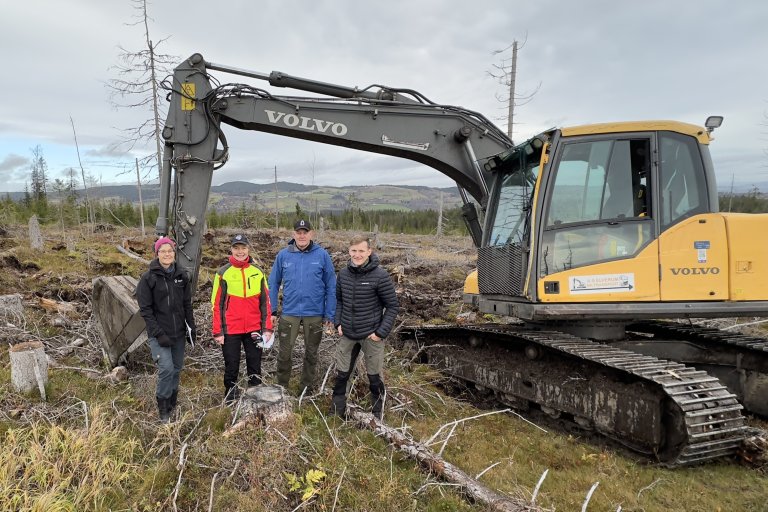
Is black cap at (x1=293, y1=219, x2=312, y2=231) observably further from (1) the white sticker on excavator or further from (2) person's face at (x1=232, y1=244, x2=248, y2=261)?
(1) the white sticker on excavator

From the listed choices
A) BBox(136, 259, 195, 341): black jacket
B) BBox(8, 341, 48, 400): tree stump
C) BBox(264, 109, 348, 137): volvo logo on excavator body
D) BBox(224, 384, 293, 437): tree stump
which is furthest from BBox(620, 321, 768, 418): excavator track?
BBox(8, 341, 48, 400): tree stump

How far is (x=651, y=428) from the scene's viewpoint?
4.63 meters

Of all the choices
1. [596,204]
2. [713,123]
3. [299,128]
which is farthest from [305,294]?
[713,123]

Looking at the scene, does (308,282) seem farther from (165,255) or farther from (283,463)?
(283,463)

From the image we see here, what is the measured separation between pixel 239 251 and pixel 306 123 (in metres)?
2.11

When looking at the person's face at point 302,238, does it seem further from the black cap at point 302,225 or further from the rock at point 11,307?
the rock at point 11,307

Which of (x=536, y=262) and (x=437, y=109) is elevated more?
(x=437, y=109)

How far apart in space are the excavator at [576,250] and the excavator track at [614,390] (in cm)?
2

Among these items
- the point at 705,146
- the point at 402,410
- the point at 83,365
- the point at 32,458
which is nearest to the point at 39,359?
the point at 83,365

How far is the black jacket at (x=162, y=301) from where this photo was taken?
15.5 feet

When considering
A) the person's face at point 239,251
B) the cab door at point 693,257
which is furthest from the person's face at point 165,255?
the cab door at point 693,257

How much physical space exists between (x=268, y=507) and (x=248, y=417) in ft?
3.33

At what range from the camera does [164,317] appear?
4805mm

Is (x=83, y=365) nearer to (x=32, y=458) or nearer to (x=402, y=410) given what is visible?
(x=32, y=458)
